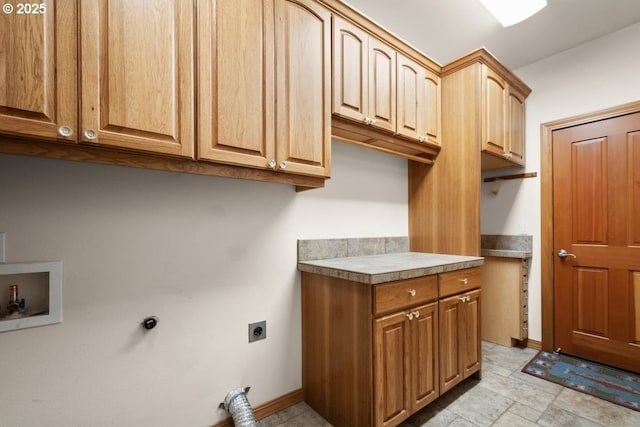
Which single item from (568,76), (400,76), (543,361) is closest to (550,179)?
(568,76)

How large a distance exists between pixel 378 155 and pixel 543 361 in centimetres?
215

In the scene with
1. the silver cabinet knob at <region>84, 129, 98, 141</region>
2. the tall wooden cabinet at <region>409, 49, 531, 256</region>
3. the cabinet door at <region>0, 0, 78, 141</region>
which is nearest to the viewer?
the cabinet door at <region>0, 0, 78, 141</region>

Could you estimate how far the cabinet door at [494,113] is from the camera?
2.14m

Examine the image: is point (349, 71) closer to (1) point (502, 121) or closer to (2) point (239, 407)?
(1) point (502, 121)

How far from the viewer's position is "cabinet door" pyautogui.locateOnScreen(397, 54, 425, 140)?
1940 millimetres

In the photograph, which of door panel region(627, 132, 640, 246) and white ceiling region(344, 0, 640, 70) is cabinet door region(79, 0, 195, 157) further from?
door panel region(627, 132, 640, 246)

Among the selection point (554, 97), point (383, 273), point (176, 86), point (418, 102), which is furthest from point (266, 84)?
point (554, 97)

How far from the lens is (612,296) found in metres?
2.22

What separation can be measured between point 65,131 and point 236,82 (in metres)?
0.64

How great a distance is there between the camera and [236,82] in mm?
1239

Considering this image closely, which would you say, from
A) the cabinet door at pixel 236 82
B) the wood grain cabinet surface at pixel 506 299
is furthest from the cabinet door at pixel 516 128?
the cabinet door at pixel 236 82

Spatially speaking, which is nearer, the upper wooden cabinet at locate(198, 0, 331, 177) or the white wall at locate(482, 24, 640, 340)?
the upper wooden cabinet at locate(198, 0, 331, 177)

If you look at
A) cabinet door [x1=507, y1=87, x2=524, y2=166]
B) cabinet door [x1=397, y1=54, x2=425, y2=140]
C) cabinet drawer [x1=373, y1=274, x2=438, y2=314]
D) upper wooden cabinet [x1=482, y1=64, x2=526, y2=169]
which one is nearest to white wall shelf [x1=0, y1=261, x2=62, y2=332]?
cabinet drawer [x1=373, y1=274, x2=438, y2=314]

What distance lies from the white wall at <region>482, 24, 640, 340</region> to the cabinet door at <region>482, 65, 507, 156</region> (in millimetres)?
557
